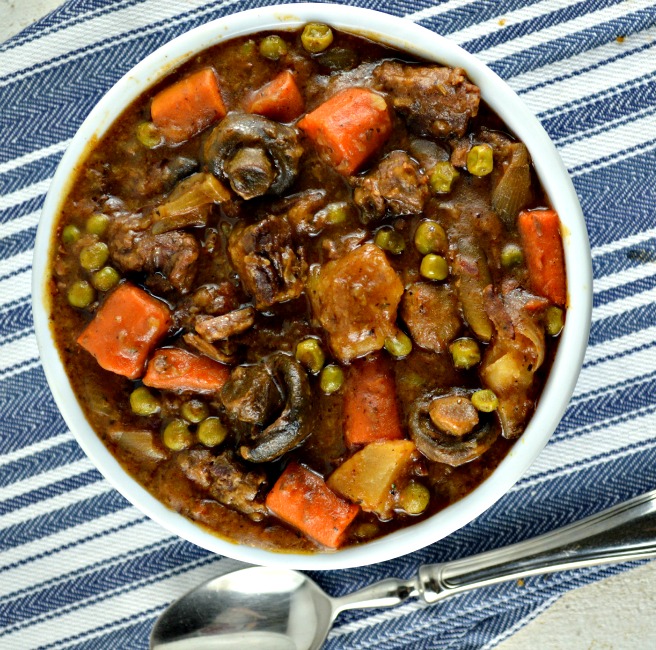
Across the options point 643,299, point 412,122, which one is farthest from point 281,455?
point 643,299

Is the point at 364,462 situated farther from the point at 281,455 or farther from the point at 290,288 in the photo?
the point at 290,288

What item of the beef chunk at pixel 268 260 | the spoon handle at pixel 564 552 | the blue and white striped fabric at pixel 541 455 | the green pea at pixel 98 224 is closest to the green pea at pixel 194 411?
the beef chunk at pixel 268 260

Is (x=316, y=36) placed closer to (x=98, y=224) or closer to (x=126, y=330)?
(x=98, y=224)

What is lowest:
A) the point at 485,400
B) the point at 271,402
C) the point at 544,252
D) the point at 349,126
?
the point at 485,400

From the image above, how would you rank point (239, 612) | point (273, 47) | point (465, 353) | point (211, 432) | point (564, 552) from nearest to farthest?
point (465, 353) < point (273, 47) < point (211, 432) < point (564, 552) < point (239, 612)

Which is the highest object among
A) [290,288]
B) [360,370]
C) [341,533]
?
[290,288]

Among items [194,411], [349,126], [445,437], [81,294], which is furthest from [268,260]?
[445,437]

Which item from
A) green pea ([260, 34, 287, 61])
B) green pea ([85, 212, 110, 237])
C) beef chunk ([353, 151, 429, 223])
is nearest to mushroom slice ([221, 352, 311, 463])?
beef chunk ([353, 151, 429, 223])
